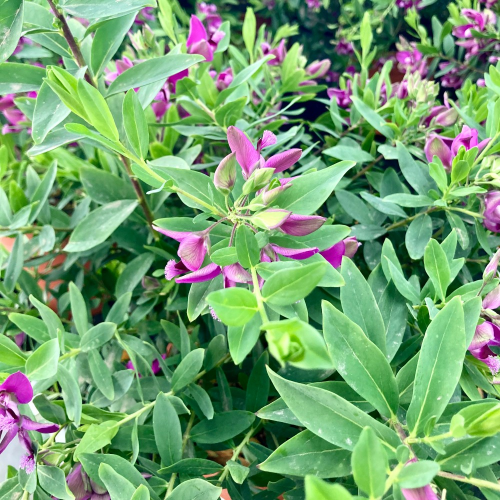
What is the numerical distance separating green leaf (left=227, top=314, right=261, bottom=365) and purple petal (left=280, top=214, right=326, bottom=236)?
96 millimetres

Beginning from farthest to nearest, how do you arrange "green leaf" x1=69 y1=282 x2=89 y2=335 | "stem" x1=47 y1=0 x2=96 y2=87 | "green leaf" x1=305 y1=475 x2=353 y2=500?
"green leaf" x1=69 y1=282 x2=89 y2=335
"stem" x1=47 y1=0 x2=96 y2=87
"green leaf" x1=305 y1=475 x2=353 y2=500

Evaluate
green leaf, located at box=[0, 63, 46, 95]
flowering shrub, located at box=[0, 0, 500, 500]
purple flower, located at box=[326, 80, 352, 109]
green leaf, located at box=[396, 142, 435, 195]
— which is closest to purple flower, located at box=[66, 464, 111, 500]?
flowering shrub, located at box=[0, 0, 500, 500]

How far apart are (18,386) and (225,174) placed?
0.97ft

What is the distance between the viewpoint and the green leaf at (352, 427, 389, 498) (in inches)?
10.5

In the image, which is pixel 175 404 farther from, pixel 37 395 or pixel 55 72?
pixel 55 72

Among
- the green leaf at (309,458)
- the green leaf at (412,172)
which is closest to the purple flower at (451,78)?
the green leaf at (412,172)

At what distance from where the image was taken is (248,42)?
93 centimetres

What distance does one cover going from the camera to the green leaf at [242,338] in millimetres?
329

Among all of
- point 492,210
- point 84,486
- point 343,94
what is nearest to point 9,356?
point 84,486

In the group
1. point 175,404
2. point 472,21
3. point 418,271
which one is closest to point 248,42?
point 472,21

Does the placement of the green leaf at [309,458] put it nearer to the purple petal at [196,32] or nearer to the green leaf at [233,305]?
the green leaf at [233,305]

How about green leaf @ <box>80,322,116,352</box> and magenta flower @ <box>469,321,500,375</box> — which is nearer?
magenta flower @ <box>469,321,500,375</box>

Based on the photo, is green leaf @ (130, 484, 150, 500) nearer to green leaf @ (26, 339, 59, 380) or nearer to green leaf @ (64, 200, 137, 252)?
green leaf @ (26, 339, 59, 380)

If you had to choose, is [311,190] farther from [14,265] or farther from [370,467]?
[14,265]
